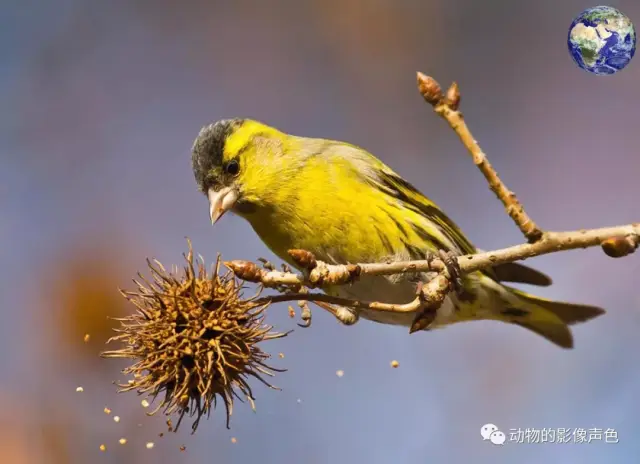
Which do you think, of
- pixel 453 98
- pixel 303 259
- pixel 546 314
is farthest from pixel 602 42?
pixel 546 314

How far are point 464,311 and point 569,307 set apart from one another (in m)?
0.21

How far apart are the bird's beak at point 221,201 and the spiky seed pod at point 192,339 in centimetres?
21

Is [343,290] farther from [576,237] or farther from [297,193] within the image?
[576,237]

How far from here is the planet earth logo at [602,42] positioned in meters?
0.89

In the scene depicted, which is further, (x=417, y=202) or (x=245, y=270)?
(x=417, y=202)

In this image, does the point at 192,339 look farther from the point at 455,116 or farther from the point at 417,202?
the point at 417,202

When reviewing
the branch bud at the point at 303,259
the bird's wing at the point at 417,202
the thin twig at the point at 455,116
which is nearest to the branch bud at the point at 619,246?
the thin twig at the point at 455,116

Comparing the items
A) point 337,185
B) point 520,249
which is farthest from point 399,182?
point 520,249

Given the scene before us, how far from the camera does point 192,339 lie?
888mm

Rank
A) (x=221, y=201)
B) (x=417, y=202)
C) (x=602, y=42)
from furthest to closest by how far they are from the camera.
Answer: (x=417, y=202)
(x=221, y=201)
(x=602, y=42)

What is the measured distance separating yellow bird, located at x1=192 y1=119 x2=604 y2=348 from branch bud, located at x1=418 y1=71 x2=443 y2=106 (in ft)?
1.45

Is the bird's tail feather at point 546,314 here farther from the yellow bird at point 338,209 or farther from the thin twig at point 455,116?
the thin twig at point 455,116

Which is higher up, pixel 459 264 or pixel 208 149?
pixel 208 149

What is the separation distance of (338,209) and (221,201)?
0.68 feet
